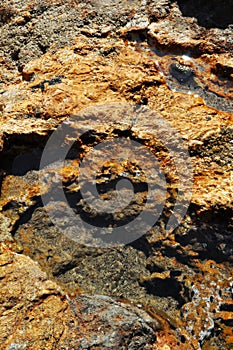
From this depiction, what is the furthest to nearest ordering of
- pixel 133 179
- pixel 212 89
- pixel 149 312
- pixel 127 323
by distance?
pixel 212 89, pixel 133 179, pixel 149 312, pixel 127 323

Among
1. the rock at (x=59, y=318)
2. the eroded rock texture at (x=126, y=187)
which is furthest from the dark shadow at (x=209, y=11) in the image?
the rock at (x=59, y=318)

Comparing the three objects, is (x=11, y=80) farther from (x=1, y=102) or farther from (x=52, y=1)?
(x=52, y=1)

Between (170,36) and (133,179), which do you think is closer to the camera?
(133,179)

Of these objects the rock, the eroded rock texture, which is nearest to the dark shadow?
the eroded rock texture

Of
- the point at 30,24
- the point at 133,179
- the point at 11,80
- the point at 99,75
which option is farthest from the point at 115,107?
the point at 30,24

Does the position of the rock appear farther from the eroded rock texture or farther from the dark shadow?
→ the dark shadow

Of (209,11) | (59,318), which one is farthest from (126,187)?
(209,11)
